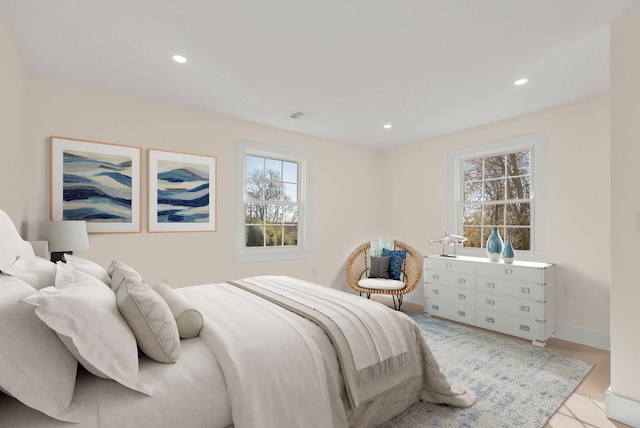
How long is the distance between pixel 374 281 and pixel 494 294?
1.44 meters

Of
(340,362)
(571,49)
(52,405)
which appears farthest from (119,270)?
(571,49)

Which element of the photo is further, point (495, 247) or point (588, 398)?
point (495, 247)

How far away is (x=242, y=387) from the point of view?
1292mm

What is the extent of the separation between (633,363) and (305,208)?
362cm

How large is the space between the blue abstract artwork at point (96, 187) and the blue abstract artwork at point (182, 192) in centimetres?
31

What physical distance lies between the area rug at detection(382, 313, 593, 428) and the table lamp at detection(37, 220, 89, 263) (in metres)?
2.74

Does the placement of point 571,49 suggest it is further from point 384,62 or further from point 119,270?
point 119,270

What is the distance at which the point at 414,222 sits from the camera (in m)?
4.98

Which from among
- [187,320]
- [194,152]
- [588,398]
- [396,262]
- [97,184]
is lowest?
[588,398]

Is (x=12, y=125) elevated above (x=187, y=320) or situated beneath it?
elevated above

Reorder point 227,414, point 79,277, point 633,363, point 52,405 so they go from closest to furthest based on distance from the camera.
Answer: point 52,405
point 227,414
point 79,277
point 633,363

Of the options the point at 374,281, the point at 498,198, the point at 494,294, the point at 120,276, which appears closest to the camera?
the point at 120,276

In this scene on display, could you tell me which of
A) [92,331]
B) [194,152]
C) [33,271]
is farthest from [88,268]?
[194,152]

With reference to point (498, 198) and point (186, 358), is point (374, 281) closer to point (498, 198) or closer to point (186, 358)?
point (498, 198)
